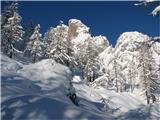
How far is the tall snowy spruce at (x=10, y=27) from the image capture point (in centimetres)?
5984

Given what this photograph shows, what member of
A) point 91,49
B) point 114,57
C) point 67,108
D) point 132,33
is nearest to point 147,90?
point 114,57

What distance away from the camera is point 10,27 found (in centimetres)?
5978

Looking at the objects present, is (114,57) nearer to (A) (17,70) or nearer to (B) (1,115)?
(A) (17,70)

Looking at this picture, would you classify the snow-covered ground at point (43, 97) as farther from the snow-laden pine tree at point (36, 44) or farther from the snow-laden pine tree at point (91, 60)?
the snow-laden pine tree at point (36, 44)

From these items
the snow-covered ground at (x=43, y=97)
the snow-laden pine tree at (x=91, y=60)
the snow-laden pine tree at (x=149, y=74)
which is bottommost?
the snow-covered ground at (x=43, y=97)

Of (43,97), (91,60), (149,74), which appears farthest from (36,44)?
(43,97)

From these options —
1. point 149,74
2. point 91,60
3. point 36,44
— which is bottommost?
point 149,74

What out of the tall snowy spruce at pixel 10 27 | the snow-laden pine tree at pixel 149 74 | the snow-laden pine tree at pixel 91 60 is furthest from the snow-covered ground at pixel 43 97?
the snow-laden pine tree at pixel 91 60

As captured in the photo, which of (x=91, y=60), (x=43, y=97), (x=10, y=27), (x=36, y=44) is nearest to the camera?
(x=43, y=97)

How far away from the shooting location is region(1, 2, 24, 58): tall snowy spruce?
2356 inches

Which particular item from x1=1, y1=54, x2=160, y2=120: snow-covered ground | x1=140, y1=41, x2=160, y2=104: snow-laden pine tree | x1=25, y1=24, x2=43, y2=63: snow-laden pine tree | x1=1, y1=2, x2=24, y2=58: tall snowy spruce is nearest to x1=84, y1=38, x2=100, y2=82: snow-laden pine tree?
x1=25, y1=24, x2=43, y2=63: snow-laden pine tree

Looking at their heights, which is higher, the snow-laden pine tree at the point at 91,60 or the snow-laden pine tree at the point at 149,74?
the snow-laden pine tree at the point at 91,60

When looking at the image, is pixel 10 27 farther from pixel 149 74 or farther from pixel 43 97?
pixel 43 97

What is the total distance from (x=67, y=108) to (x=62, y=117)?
55cm
